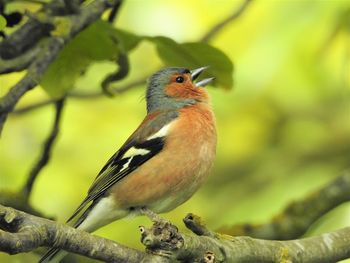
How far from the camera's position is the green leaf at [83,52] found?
17.6 ft

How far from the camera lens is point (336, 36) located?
7.85 meters

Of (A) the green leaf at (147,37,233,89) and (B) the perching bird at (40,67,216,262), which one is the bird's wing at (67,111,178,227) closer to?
(B) the perching bird at (40,67,216,262)

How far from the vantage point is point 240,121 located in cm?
844

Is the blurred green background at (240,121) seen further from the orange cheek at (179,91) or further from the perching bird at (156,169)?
the perching bird at (156,169)

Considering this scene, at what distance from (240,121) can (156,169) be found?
2687 mm

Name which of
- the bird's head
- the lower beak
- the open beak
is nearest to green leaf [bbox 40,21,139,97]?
the open beak

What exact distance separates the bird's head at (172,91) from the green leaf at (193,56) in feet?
2.62

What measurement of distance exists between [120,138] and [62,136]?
56cm

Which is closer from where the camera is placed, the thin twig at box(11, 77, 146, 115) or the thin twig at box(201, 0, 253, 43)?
the thin twig at box(201, 0, 253, 43)

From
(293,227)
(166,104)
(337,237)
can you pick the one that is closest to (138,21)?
(166,104)

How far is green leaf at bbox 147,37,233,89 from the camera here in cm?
545

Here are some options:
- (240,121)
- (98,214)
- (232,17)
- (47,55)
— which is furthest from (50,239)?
(240,121)

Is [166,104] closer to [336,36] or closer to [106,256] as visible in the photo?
[336,36]

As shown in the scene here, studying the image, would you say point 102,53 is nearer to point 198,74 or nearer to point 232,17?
point 198,74
